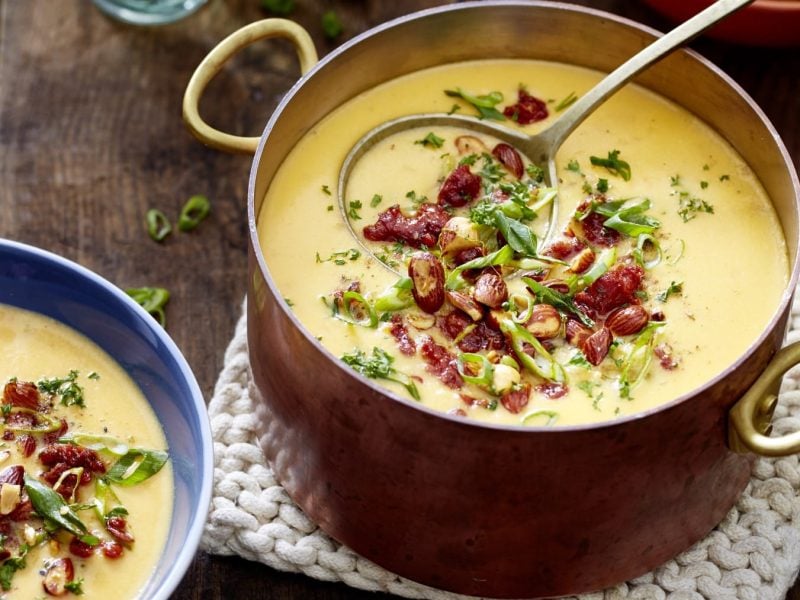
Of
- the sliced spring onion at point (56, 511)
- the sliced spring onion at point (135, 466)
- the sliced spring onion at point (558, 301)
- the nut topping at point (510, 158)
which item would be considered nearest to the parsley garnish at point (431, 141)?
the nut topping at point (510, 158)

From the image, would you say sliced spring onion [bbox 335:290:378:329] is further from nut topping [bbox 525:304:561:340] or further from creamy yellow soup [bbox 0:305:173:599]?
creamy yellow soup [bbox 0:305:173:599]

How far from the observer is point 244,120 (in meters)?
3.38

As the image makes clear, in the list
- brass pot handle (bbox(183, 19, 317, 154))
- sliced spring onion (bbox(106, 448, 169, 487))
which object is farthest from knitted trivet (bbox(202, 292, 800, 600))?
brass pot handle (bbox(183, 19, 317, 154))

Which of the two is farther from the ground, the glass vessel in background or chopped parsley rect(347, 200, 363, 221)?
chopped parsley rect(347, 200, 363, 221)

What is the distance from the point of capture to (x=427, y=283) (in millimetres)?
2424

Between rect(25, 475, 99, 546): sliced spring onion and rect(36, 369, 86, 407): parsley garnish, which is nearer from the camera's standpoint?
rect(25, 475, 99, 546): sliced spring onion

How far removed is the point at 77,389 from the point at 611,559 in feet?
3.45

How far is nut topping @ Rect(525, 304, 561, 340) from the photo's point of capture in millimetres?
2391

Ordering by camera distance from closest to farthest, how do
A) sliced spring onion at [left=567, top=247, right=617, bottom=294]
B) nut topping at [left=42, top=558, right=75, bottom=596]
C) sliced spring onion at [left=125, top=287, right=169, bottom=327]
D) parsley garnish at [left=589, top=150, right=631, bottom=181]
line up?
nut topping at [left=42, top=558, right=75, bottom=596]
sliced spring onion at [left=567, top=247, right=617, bottom=294]
parsley garnish at [left=589, top=150, right=631, bottom=181]
sliced spring onion at [left=125, top=287, right=169, bottom=327]

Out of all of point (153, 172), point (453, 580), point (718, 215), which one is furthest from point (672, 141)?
point (153, 172)

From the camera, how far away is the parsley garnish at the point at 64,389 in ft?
8.13

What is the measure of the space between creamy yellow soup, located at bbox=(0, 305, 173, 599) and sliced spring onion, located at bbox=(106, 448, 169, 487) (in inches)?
0.4

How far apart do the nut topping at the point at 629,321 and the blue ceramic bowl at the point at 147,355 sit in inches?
30.2

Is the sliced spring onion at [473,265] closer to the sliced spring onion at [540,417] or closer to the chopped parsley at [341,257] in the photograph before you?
the chopped parsley at [341,257]
